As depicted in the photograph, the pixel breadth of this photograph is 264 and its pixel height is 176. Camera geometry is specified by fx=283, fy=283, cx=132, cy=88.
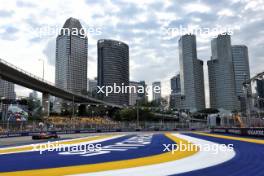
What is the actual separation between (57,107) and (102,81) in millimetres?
75108

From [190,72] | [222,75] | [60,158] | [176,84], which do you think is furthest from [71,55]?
[60,158]

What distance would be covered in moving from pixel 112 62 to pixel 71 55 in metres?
14.1

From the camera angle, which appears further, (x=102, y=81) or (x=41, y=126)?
(x=102, y=81)

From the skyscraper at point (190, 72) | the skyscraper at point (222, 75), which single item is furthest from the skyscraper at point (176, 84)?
the skyscraper at point (222, 75)

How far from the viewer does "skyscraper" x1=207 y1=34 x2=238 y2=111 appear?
245 feet

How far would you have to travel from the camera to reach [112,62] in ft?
303

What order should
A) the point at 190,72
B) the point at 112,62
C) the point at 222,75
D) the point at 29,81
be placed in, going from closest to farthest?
the point at 29,81 → the point at 222,75 → the point at 112,62 → the point at 190,72

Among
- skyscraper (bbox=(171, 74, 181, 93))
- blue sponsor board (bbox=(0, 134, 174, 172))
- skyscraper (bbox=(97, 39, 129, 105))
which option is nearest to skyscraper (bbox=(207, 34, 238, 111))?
skyscraper (bbox=(171, 74, 181, 93))

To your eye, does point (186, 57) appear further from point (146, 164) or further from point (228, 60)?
point (146, 164)

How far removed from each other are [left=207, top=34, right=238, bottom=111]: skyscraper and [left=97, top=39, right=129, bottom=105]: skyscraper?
27.2 metres

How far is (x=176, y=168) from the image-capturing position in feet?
25.0

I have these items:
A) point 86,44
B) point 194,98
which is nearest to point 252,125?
point 86,44

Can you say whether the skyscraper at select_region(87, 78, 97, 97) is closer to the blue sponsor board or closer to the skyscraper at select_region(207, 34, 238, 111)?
the skyscraper at select_region(207, 34, 238, 111)

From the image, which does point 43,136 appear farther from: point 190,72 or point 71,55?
point 190,72
